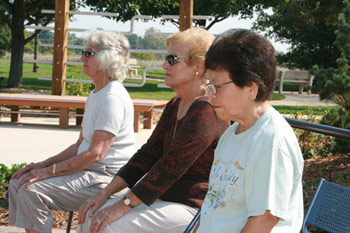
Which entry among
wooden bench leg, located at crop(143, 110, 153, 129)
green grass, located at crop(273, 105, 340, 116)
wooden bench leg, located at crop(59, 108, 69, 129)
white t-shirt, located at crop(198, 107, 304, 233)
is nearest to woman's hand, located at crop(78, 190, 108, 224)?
white t-shirt, located at crop(198, 107, 304, 233)

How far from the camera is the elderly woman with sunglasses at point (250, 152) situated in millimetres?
2074

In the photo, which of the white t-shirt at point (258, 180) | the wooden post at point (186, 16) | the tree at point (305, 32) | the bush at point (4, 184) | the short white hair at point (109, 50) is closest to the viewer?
the white t-shirt at point (258, 180)

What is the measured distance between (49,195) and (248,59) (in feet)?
5.94

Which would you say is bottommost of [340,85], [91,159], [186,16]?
[91,159]

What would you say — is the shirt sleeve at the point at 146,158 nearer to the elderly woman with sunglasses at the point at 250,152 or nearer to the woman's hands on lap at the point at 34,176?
the woman's hands on lap at the point at 34,176

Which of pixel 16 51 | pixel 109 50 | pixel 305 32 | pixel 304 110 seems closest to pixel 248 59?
pixel 109 50

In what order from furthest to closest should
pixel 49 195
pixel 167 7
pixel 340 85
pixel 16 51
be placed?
pixel 167 7 < pixel 16 51 < pixel 340 85 < pixel 49 195

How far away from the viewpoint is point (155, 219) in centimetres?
287

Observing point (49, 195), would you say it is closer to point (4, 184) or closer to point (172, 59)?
point (172, 59)

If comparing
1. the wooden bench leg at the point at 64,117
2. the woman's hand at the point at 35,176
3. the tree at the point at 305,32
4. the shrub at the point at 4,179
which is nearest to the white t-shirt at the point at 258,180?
the woman's hand at the point at 35,176

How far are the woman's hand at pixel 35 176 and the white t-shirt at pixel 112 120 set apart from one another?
28cm

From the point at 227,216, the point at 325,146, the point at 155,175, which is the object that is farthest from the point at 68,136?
the point at 227,216

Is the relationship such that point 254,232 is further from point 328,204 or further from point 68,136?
point 68,136

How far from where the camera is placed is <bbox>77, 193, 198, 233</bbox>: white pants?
9.33ft
